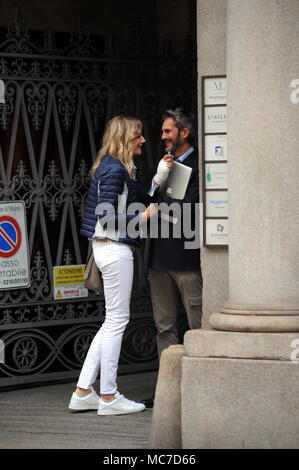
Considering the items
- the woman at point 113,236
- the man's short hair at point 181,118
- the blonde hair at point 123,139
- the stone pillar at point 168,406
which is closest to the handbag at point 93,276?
the woman at point 113,236

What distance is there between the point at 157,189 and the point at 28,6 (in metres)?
3.00

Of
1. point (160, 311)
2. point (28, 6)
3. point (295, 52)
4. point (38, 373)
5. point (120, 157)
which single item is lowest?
point (38, 373)

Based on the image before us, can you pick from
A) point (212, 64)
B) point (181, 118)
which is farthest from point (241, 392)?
point (181, 118)

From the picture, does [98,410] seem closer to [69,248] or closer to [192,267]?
[192,267]

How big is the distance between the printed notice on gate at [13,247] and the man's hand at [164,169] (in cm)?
181

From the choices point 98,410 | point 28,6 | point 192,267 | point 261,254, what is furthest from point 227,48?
point 28,6

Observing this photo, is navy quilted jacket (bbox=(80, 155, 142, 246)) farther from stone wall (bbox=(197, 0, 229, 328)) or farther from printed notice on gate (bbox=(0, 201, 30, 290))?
printed notice on gate (bbox=(0, 201, 30, 290))

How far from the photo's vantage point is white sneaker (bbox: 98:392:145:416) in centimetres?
873

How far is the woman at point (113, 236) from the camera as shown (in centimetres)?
854

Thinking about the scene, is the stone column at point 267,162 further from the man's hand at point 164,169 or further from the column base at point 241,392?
the man's hand at point 164,169

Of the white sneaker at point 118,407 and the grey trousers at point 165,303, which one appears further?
the grey trousers at point 165,303

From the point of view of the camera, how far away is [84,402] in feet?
29.0

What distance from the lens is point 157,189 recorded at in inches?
348

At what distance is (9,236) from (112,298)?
175 centimetres
